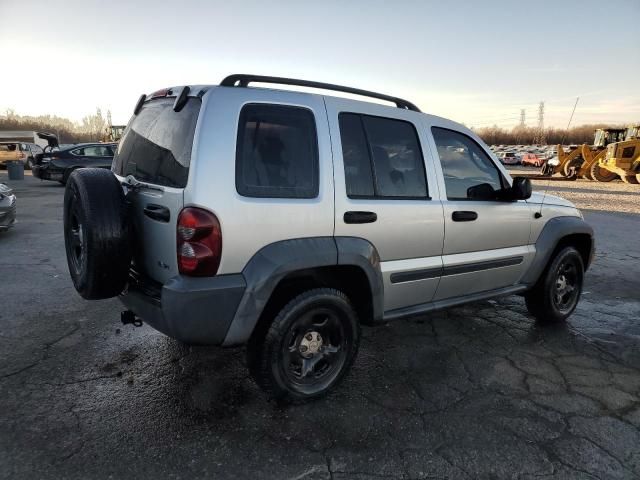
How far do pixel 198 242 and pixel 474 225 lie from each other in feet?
7.23

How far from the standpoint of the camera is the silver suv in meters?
2.41

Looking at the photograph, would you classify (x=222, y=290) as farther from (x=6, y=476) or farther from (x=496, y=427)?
(x=496, y=427)

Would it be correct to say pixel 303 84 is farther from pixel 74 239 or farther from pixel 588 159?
pixel 588 159

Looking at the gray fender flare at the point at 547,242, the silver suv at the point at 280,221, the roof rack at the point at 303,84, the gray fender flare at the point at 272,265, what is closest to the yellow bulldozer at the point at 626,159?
the gray fender flare at the point at 547,242

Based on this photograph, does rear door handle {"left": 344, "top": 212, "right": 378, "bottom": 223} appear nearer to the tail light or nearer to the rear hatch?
the tail light

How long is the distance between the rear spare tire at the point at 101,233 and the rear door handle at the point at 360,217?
133 cm

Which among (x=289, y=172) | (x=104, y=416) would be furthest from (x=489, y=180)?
(x=104, y=416)

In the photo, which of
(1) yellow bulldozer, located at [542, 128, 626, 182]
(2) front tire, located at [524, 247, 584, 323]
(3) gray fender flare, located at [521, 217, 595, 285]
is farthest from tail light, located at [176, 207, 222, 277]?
(1) yellow bulldozer, located at [542, 128, 626, 182]

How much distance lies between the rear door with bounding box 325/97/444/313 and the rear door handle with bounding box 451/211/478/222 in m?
0.15

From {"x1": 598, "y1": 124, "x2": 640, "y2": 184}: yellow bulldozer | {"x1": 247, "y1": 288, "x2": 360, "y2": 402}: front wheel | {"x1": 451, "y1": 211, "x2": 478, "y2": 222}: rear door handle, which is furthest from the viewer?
{"x1": 598, "y1": 124, "x2": 640, "y2": 184}: yellow bulldozer

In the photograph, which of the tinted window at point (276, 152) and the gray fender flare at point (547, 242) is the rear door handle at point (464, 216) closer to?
the gray fender flare at point (547, 242)

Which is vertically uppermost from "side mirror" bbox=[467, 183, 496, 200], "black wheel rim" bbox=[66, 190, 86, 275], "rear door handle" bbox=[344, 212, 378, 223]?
"side mirror" bbox=[467, 183, 496, 200]

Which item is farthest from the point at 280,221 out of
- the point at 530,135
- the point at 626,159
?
the point at 530,135

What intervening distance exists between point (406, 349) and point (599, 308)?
2678 mm
